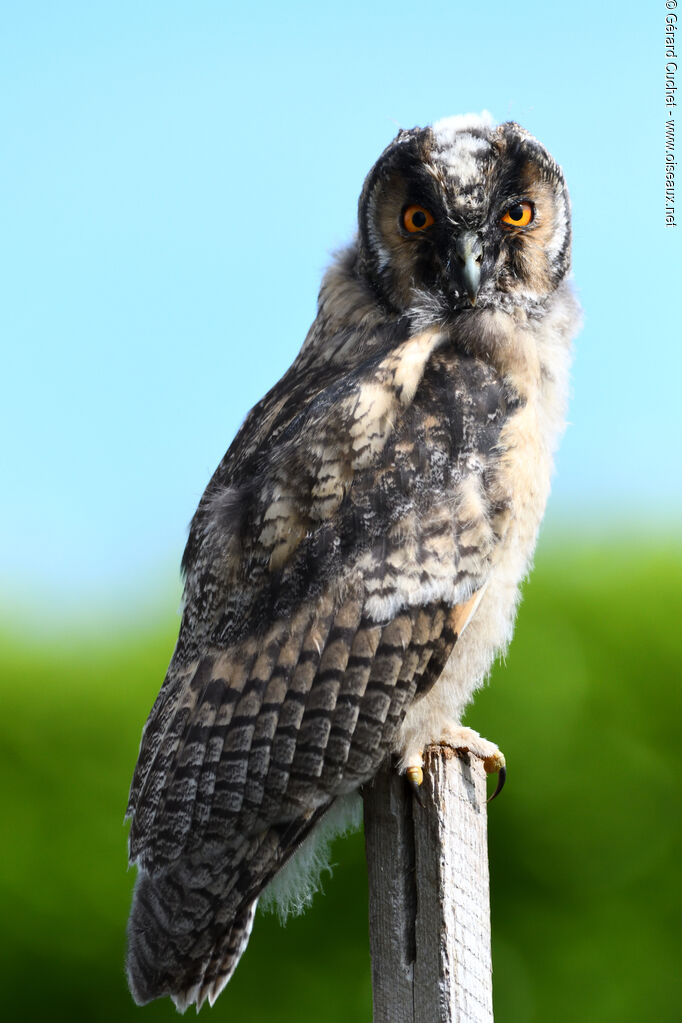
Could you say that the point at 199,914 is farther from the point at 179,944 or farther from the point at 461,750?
the point at 461,750

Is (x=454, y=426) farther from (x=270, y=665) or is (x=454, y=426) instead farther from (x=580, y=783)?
(x=580, y=783)

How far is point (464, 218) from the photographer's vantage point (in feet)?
8.86

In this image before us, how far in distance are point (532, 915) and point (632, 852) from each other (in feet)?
1.38

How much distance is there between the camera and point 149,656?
4188 millimetres

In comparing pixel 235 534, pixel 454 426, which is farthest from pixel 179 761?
pixel 454 426

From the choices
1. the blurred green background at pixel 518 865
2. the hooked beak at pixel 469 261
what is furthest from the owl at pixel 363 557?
the blurred green background at pixel 518 865

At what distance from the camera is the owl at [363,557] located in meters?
2.38

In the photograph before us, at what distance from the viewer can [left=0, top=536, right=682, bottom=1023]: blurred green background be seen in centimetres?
379

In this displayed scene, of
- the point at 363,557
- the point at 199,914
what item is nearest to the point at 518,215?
the point at 363,557

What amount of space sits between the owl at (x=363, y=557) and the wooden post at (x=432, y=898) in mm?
86

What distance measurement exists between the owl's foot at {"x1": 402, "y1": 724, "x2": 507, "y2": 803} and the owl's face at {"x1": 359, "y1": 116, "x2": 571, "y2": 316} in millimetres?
1063

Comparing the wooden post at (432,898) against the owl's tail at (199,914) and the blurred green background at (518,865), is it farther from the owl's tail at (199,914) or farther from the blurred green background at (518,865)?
the blurred green background at (518,865)

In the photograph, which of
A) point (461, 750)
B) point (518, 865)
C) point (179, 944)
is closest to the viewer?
point (179, 944)

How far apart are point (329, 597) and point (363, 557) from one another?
0.39ft
